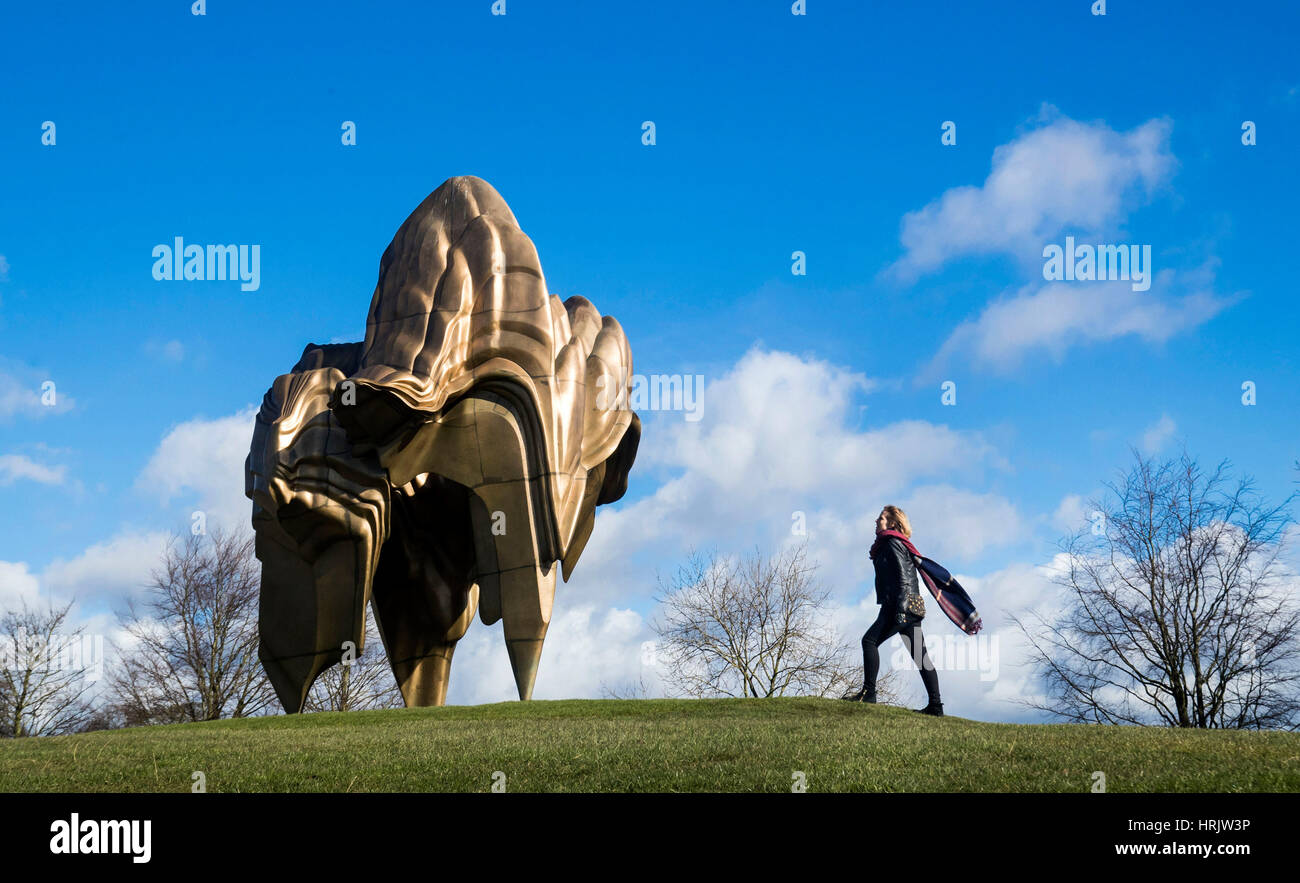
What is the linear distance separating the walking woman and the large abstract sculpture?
5382 millimetres

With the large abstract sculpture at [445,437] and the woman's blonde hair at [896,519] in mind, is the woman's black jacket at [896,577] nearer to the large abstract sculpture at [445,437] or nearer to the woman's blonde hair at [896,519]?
the woman's blonde hair at [896,519]

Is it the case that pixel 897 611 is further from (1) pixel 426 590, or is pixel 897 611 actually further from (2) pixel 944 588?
(1) pixel 426 590

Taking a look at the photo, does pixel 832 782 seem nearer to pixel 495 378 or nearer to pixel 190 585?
pixel 495 378

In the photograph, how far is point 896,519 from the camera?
13570 mm

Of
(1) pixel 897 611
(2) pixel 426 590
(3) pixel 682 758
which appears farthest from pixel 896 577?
(2) pixel 426 590

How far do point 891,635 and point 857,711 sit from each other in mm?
1342

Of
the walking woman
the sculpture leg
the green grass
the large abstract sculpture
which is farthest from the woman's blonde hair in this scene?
the sculpture leg

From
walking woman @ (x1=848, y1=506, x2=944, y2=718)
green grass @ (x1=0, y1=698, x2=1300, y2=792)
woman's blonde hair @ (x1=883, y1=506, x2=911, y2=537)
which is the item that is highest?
woman's blonde hair @ (x1=883, y1=506, x2=911, y2=537)

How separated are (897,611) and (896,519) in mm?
1240

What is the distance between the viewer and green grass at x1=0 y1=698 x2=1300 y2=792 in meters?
7.80

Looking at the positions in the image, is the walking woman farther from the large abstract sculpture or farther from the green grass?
the large abstract sculpture

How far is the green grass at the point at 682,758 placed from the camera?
7801 mm

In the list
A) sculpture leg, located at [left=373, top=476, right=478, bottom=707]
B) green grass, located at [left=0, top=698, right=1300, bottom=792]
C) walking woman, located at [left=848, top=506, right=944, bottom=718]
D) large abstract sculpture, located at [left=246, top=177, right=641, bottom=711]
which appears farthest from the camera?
sculpture leg, located at [left=373, top=476, right=478, bottom=707]
